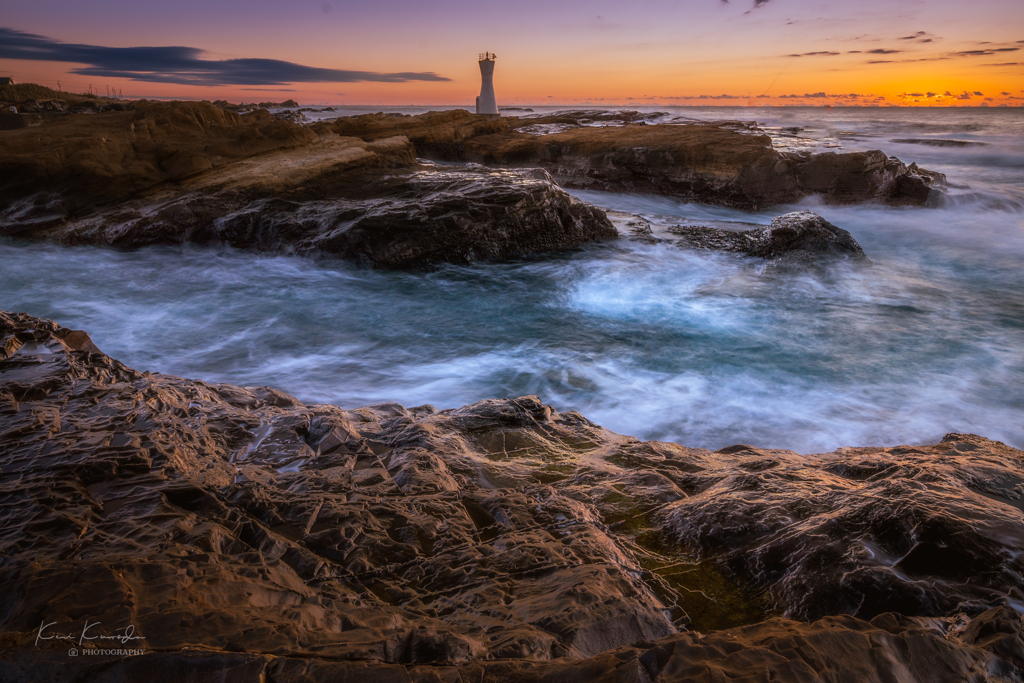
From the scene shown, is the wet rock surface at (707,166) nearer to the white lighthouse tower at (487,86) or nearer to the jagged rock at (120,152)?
the jagged rock at (120,152)

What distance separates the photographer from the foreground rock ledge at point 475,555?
4.37 ft

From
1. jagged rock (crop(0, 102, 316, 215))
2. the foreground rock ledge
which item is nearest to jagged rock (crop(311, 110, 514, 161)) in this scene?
jagged rock (crop(0, 102, 316, 215))

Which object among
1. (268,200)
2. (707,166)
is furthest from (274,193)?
(707,166)

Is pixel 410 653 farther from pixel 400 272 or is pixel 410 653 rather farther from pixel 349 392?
pixel 400 272

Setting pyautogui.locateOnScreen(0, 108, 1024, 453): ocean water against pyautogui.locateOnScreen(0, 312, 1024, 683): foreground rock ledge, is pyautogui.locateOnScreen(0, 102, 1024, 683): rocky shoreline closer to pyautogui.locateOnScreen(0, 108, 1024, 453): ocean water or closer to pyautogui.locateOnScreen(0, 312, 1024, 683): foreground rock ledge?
pyautogui.locateOnScreen(0, 312, 1024, 683): foreground rock ledge

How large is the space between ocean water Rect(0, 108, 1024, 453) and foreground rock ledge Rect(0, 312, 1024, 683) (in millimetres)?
2259

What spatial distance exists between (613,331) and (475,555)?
5.05 metres

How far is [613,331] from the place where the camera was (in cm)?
669

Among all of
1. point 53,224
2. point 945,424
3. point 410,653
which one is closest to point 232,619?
→ point 410,653

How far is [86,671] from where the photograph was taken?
3.97 ft

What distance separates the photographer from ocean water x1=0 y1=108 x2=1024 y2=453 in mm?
5043

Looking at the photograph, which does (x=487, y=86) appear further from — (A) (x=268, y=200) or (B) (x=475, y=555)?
(B) (x=475, y=555)

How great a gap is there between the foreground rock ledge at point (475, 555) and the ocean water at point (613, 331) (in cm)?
226

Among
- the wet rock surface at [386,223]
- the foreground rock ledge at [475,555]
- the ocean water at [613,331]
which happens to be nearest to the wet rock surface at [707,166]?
the ocean water at [613,331]
